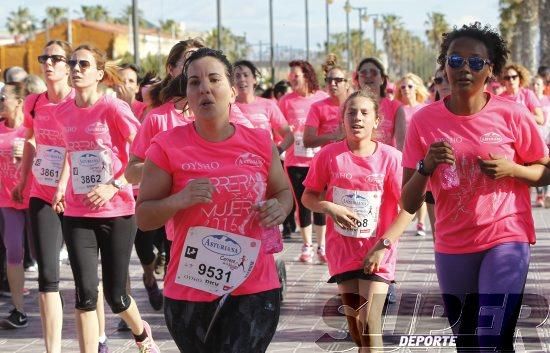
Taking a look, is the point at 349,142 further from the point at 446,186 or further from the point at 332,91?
the point at 332,91

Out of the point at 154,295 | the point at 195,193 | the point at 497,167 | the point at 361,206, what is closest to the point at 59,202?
the point at 361,206

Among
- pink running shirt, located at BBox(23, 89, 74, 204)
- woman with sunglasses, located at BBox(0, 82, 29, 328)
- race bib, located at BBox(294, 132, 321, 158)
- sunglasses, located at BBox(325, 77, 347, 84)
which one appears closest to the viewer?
pink running shirt, located at BBox(23, 89, 74, 204)

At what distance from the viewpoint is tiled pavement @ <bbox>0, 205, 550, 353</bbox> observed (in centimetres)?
810

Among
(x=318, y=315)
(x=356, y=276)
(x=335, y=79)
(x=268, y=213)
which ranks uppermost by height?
(x=335, y=79)

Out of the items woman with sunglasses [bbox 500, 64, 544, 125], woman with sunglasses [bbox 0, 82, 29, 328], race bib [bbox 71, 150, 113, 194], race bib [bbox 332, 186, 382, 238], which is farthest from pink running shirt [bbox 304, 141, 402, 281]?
woman with sunglasses [bbox 500, 64, 544, 125]

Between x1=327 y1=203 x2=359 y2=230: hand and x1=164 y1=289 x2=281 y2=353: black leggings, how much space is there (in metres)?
1.82

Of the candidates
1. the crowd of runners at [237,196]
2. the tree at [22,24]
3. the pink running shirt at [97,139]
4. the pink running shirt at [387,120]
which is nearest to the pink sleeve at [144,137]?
the crowd of runners at [237,196]

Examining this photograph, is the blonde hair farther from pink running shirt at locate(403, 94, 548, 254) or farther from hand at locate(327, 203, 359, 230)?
pink running shirt at locate(403, 94, 548, 254)

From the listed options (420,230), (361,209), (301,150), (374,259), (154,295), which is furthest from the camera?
(420,230)

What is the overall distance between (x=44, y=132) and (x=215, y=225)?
3511 mm

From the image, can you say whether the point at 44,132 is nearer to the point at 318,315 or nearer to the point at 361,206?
the point at 361,206

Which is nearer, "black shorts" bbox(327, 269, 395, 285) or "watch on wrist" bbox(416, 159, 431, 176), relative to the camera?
"watch on wrist" bbox(416, 159, 431, 176)

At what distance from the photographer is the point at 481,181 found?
5.20 m

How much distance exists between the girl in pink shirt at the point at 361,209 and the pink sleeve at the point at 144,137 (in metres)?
1.00
